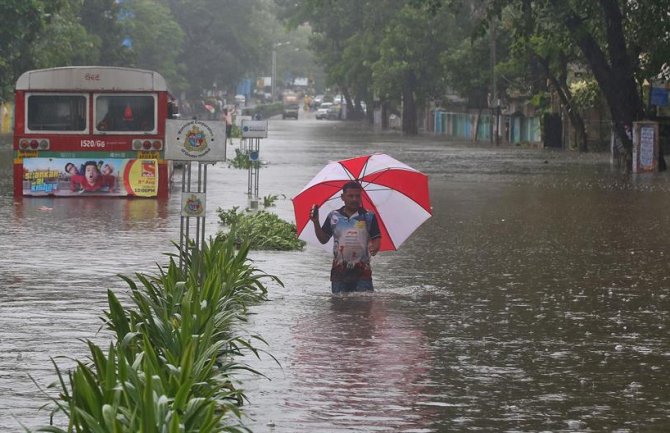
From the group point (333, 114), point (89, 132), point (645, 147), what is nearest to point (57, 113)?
point (89, 132)

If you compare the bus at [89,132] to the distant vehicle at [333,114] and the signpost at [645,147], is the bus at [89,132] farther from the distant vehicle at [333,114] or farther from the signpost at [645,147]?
the distant vehicle at [333,114]

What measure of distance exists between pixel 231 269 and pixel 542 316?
2.63 meters

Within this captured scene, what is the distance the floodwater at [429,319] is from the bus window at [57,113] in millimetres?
1615

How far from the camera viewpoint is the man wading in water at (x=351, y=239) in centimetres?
1355

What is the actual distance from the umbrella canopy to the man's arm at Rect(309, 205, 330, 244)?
36 cm

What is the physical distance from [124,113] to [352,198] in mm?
12849

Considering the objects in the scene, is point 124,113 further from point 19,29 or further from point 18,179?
point 19,29

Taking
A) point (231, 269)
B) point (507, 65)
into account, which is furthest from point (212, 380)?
point (507, 65)

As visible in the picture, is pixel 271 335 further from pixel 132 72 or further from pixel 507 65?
pixel 507 65

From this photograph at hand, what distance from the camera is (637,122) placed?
3731cm

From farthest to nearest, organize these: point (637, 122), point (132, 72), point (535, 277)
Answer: point (637, 122)
point (132, 72)
point (535, 277)

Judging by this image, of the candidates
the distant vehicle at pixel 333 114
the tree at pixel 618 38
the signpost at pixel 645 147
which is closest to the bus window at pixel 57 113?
the tree at pixel 618 38

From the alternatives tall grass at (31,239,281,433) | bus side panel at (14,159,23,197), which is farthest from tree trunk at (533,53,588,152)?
tall grass at (31,239,281,433)

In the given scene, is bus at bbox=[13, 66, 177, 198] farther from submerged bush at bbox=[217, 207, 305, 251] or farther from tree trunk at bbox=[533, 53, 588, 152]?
tree trunk at bbox=[533, 53, 588, 152]
